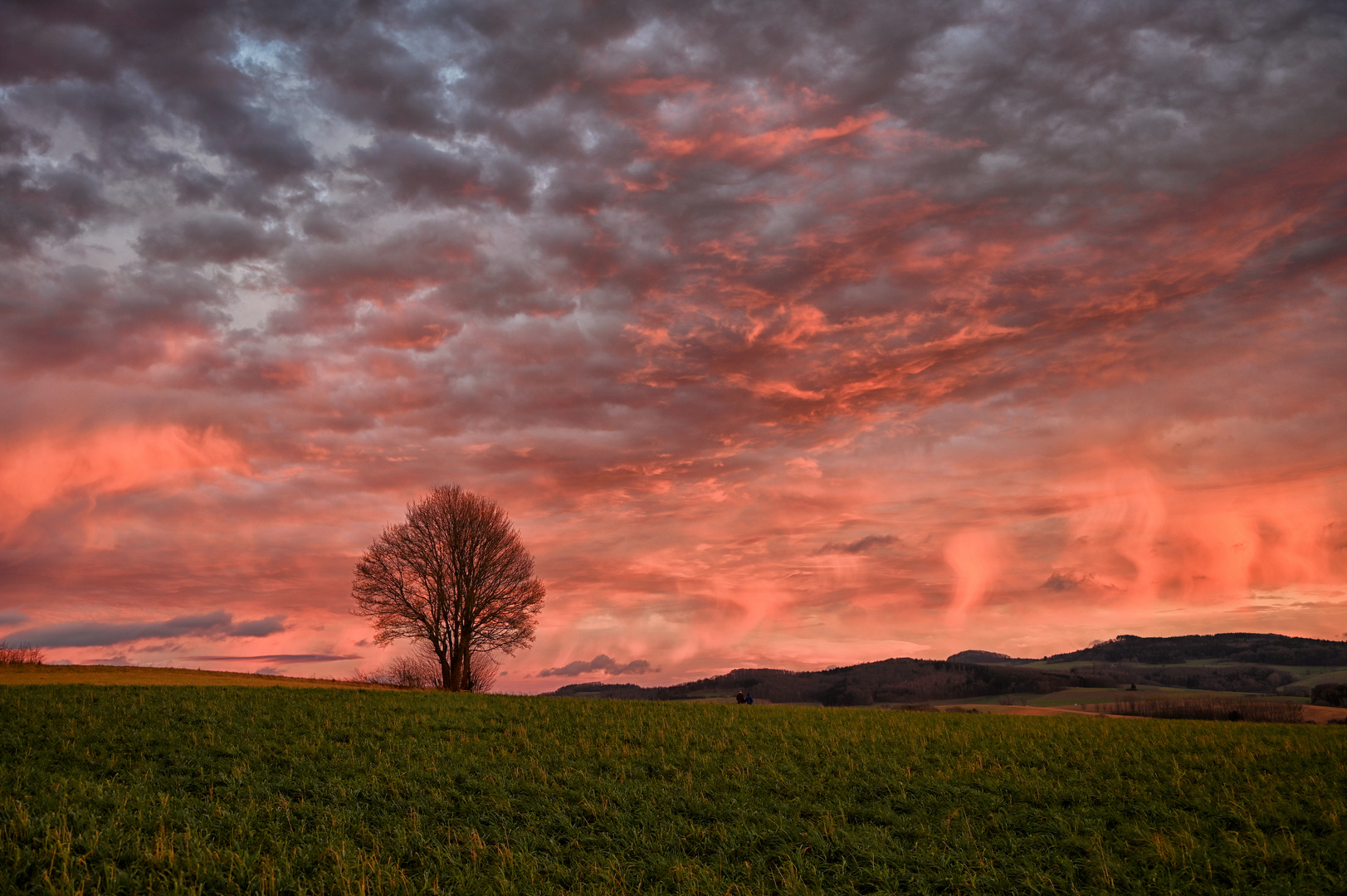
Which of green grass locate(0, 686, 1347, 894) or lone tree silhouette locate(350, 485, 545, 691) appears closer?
green grass locate(0, 686, 1347, 894)

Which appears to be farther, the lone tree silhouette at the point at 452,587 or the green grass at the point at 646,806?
the lone tree silhouette at the point at 452,587

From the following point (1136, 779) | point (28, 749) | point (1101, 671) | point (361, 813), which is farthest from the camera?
point (1101, 671)

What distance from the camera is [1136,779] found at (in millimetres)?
17625

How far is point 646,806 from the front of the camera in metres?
Result: 15.1

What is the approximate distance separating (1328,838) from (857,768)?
8.89 metres

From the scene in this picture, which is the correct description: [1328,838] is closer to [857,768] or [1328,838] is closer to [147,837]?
[857,768]

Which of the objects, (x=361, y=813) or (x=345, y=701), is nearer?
(x=361, y=813)

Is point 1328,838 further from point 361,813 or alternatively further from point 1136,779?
point 361,813

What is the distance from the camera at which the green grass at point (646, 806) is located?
11.2 meters

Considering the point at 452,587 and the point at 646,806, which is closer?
the point at 646,806

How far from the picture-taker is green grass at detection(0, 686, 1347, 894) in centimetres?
1119

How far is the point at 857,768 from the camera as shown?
1812 centimetres

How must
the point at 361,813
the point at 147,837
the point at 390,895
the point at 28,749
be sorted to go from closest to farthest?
the point at 390,895
the point at 147,837
the point at 361,813
the point at 28,749

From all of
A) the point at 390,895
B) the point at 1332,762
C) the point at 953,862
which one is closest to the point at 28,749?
the point at 390,895
